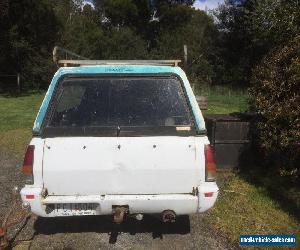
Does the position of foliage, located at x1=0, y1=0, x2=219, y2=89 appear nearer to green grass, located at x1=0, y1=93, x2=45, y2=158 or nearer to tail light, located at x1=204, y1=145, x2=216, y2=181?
green grass, located at x1=0, y1=93, x2=45, y2=158

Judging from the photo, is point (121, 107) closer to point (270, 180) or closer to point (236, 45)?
point (270, 180)

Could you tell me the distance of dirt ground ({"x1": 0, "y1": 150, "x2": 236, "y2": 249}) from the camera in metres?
4.82

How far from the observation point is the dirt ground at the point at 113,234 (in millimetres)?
4824

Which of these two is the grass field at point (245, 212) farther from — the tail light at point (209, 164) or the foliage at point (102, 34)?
the foliage at point (102, 34)

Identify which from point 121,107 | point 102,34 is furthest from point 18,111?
point 102,34

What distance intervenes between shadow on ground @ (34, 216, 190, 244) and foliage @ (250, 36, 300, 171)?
236 centimetres

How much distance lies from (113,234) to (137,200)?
113 centimetres

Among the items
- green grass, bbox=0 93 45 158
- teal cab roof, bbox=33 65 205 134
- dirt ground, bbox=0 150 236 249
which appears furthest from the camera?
green grass, bbox=0 93 45 158

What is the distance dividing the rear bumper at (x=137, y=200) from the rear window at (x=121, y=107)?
2.19 feet

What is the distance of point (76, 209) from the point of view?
4.28 m

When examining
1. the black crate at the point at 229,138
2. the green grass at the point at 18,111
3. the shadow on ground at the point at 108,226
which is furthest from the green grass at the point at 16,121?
Answer: the black crate at the point at 229,138

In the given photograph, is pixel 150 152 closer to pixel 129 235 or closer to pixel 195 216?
pixel 129 235

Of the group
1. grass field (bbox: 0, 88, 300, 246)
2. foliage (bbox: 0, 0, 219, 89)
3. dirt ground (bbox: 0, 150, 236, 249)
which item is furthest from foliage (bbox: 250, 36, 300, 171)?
foliage (bbox: 0, 0, 219, 89)

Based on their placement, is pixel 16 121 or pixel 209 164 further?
pixel 16 121
